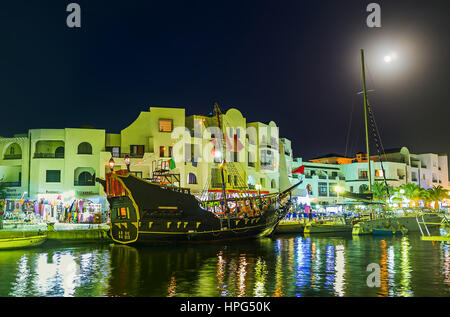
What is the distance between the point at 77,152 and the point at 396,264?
3616cm

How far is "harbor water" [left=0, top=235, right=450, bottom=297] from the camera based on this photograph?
1725cm

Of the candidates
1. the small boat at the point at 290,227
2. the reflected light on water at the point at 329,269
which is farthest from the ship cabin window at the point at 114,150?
the reflected light on water at the point at 329,269

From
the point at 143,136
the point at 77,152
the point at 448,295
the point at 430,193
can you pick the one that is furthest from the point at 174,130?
the point at 430,193

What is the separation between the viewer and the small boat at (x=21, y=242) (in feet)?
102

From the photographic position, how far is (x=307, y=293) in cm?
1683

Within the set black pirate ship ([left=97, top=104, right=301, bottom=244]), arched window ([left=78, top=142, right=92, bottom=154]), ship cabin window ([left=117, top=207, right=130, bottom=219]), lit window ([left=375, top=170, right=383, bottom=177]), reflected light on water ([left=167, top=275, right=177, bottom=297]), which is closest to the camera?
reflected light on water ([left=167, top=275, right=177, bottom=297])

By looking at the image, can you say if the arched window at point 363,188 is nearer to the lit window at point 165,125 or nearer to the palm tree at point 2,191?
the lit window at point 165,125

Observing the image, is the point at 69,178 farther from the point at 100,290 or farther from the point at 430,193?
the point at 430,193

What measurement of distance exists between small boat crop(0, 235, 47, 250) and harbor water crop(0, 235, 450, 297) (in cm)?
56

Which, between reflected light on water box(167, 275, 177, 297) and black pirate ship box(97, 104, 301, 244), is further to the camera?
black pirate ship box(97, 104, 301, 244)

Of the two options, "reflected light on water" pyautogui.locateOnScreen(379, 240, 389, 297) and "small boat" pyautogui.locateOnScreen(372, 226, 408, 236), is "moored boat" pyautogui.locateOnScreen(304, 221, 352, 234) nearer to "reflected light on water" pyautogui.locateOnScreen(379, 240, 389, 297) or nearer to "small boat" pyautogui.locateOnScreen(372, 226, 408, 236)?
"small boat" pyautogui.locateOnScreen(372, 226, 408, 236)

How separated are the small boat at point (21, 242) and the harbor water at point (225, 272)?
56cm

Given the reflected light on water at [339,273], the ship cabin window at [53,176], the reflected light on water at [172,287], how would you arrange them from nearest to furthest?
1. the reflected light on water at [172,287]
2. the reflected light on water at [339,273]
3. the ship cabin window at [53,176]

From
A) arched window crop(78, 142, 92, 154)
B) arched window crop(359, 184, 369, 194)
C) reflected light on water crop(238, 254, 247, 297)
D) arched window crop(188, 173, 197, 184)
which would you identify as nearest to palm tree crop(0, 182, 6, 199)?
arched window crop(78, 142, 92, 154)
